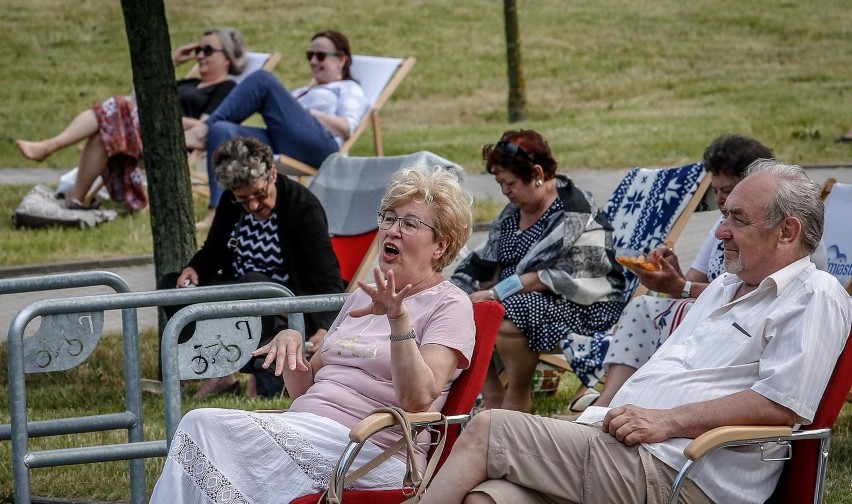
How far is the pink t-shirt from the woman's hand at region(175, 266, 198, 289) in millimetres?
2617

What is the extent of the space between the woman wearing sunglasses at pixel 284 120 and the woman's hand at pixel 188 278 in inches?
111

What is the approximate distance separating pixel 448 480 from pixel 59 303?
1494mm

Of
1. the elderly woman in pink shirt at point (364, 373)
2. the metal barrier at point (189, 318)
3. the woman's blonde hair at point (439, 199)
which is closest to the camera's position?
the elderly woman in pink shirt at point (364, 373)

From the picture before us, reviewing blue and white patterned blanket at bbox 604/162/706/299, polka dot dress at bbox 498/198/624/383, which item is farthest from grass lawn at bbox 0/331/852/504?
blue and white patterned blanket at bbox 604/162/706/299

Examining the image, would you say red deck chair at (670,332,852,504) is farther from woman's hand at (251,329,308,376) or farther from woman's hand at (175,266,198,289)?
woman's hand at (175,266,198,289)

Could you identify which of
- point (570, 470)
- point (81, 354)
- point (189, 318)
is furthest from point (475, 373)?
point (81, 354)

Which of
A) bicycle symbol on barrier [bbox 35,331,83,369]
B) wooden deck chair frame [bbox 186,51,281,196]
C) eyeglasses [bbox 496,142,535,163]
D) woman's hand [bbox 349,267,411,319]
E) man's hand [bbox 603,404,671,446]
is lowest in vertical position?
wooden deck chair frame [bbox 186,51,281,196]

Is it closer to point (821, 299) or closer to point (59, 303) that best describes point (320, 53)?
point (59, 303)

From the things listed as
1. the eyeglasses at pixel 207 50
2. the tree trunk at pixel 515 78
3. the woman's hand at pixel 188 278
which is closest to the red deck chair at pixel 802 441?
the woman's hand at pixel 188 278

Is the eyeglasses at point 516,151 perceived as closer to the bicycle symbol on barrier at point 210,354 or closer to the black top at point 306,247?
the black top at point 306,247

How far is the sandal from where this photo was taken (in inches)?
237

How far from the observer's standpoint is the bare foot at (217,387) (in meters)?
7.07

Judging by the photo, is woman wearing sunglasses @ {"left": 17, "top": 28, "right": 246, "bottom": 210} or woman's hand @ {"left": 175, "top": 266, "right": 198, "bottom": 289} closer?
woman's hand @ {"left": 175, "top": 266, "right": 198, "bottom": 289}

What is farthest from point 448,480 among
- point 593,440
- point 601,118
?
point 601,118
